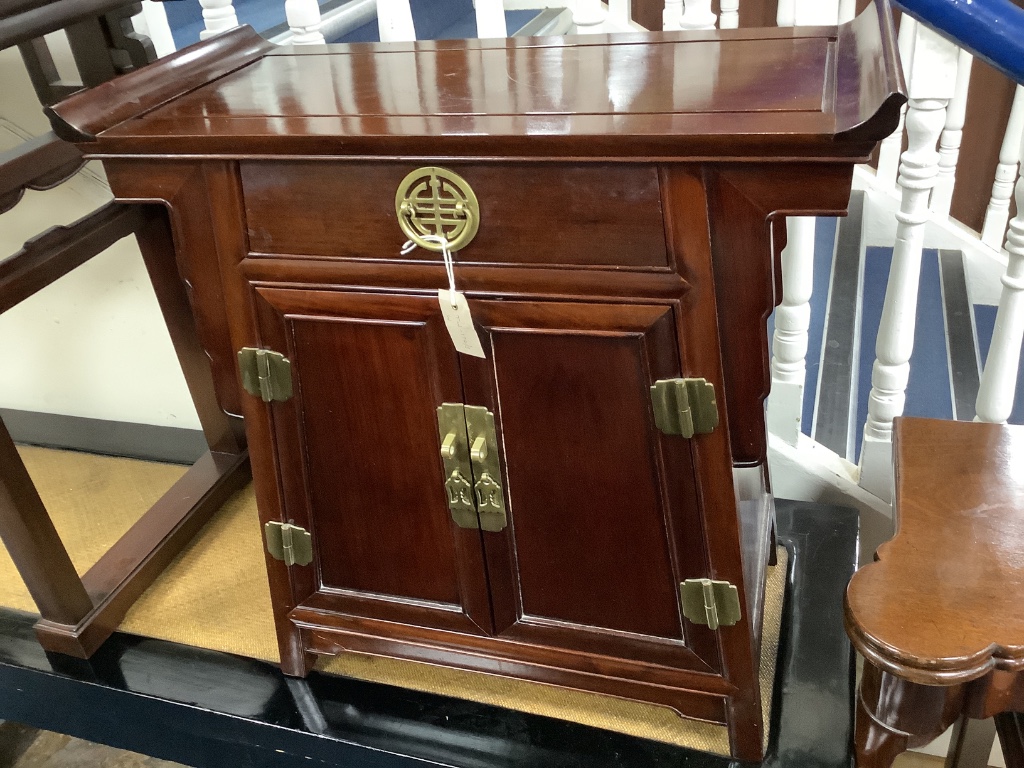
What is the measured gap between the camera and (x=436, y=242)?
88cm

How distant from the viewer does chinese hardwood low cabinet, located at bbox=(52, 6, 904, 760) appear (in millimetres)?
809

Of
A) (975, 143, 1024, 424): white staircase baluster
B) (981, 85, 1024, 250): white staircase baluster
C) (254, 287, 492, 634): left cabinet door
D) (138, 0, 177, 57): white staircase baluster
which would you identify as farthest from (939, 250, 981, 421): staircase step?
(138, 0, 177, 57): white staircase baluster

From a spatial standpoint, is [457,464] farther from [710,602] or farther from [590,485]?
[710,602]

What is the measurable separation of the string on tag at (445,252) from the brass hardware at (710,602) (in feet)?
1.37

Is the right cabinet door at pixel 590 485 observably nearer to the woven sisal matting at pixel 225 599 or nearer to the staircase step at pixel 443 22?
the woven sisal matting at pixel 225 599

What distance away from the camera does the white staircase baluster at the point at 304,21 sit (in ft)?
4.42

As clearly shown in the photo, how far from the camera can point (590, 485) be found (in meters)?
0.98

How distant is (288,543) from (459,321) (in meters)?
0.43

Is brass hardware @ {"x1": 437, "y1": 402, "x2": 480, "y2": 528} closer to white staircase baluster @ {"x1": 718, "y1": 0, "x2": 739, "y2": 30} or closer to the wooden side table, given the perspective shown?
the wooden side table

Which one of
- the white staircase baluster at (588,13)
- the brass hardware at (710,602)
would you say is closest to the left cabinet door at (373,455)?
the brass hardware at (710,602)

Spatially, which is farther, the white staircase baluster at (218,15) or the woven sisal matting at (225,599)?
the white staircase baluster at (218,15)

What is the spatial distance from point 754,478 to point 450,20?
55.9 inches

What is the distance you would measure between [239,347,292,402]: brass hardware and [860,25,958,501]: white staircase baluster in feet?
2.83

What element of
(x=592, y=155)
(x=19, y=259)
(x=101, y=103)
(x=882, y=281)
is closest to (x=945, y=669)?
(x=592, y=155)
